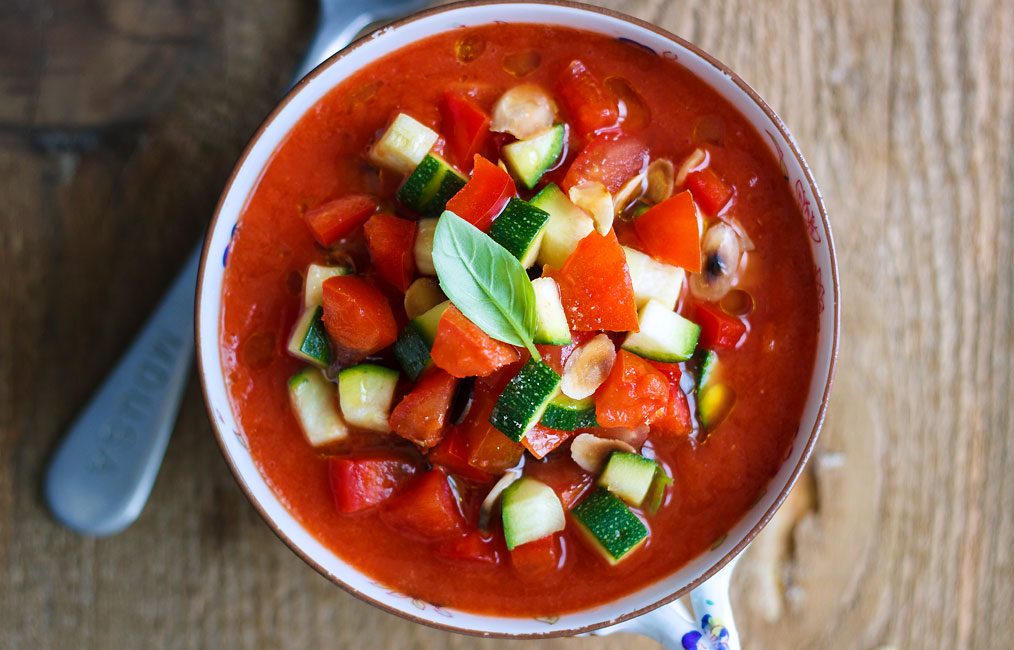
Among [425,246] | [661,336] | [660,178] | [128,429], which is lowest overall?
[128,429]

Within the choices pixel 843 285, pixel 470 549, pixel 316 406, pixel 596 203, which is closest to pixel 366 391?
pixel 316 406

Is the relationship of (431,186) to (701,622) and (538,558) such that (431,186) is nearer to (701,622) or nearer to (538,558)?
(538,558)

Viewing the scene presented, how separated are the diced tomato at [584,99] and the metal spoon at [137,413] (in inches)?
31.0

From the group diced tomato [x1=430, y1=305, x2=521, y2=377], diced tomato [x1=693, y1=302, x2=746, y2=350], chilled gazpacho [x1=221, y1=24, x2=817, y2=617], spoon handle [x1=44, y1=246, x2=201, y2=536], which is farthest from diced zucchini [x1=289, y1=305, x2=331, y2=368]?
diced tomato [x1=693, y1=302, x2=746, y2=350]

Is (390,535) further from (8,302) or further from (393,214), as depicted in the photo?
(8,302)

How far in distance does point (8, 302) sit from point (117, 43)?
2.87ft

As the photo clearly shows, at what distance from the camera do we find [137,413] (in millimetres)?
2656

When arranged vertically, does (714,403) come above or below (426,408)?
above

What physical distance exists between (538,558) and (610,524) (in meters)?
0.21

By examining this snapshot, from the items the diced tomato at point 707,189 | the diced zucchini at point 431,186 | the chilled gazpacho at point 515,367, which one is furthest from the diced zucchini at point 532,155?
the diced tomato at point 707,189

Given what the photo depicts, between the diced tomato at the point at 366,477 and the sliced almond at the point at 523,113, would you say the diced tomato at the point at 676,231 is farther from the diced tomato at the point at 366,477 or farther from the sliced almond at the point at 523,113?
the diced tomato at the point at 366,477

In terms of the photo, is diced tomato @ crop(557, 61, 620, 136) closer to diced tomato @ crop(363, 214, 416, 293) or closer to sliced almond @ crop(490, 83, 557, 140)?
sliced almond @ crop(490, 83, 557, 140)

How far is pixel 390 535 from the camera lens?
2.24 meters

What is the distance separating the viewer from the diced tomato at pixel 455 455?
2.10m
